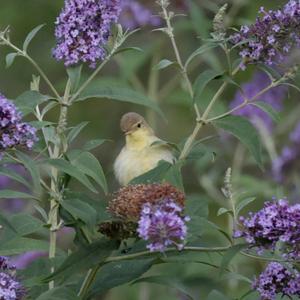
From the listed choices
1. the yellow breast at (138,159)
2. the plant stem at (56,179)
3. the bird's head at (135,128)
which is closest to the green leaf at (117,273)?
the plant stem at (56,179)

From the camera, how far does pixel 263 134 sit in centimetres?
694

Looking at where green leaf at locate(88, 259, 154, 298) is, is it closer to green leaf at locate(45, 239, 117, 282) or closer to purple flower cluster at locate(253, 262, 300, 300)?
green leaf at locate(45, 239, 117, 282)

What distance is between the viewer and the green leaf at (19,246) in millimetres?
3637

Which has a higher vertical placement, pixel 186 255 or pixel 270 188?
pixel 270 188

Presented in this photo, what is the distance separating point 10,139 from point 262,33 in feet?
4.00

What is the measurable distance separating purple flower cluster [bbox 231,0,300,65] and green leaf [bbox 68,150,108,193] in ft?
2.61

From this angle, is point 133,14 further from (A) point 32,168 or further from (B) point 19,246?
(A) point 32,168

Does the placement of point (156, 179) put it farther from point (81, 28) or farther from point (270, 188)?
Answer: point (270, 188)

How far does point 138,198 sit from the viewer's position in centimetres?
326

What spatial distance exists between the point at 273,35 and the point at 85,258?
1206 mm

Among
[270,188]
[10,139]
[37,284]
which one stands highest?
[270,188]

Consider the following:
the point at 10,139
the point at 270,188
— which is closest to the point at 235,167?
the point at 270,188

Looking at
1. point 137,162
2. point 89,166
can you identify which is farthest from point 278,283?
point 137,162

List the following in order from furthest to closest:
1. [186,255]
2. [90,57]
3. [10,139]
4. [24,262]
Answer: [24,262], [90,57], [186,255], [10,139]
